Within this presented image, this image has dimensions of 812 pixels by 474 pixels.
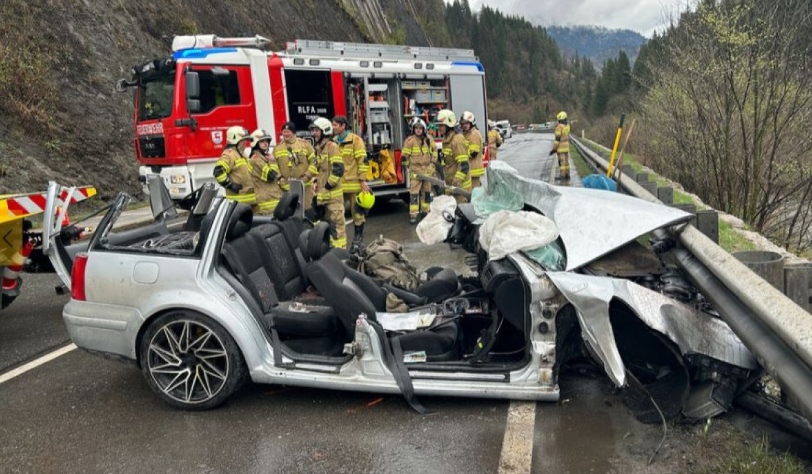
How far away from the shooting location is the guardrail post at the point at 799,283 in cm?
315

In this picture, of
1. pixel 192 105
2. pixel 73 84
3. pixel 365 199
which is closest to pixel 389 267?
pixel 365 199

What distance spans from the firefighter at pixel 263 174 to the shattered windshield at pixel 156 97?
2.90 metres

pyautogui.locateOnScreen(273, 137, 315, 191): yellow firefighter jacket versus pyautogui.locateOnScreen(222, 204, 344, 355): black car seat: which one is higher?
pyautogui.locateOnScreen(273, 137, 315, 191): yellow firefighter jacket

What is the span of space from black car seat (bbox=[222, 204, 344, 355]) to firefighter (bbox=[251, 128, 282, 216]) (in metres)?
3.67

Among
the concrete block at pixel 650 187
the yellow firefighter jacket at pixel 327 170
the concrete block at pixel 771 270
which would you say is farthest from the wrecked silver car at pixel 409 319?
the yellow firefighter jacket at pixel 327 170

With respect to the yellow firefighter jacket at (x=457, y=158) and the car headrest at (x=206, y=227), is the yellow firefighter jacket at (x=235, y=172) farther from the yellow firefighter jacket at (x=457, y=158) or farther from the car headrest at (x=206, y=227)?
the car headrest at (x=206, y=227)

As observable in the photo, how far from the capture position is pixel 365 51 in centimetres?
1177

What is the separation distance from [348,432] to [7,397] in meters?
2.36

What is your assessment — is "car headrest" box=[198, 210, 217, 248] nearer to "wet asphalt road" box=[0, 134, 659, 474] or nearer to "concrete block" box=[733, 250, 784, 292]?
"wet asphalt road" box=[0, 134, 659, 474]

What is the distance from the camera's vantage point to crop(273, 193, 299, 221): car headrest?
4.43 meters

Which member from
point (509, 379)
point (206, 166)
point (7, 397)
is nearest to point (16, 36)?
point (206, 166)

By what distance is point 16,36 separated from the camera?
14305mm

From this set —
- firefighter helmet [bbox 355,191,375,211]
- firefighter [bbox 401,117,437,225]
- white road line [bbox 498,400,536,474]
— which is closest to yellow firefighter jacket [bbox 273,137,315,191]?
firefighter helmet [bbox 355,191,375,211]

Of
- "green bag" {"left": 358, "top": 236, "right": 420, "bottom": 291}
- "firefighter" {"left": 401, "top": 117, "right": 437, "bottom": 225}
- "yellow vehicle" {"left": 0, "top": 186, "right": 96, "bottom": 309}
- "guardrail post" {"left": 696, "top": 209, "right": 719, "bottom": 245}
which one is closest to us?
"guardrail post" {"left": 696, "top": 209, "right": 719, "bottom": 245}
